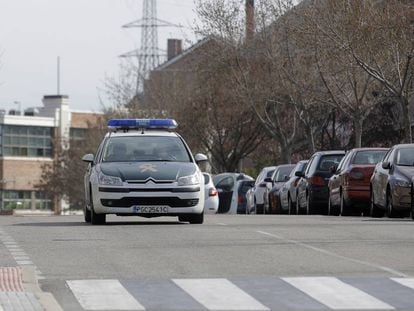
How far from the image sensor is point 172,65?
104 metres

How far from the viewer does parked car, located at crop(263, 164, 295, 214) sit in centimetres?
4228

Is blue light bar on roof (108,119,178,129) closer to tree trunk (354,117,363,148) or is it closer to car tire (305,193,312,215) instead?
car tire (305,193,312,215)

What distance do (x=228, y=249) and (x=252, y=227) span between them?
533 cm

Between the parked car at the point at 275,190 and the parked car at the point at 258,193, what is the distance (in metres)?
0.37

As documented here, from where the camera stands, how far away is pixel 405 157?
29422 mm

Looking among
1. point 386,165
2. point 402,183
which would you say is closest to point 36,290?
point 402,183

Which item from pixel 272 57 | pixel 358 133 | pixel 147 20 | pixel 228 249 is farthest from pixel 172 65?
pixel 228 249

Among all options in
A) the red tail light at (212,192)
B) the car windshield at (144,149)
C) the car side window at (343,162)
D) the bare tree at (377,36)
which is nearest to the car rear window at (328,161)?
the car side window at (343,162)

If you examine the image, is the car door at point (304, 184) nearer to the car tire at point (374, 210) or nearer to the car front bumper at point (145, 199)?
the car tire at point (374, 210)

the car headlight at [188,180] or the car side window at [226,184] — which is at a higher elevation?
the car headlight at [188,180]

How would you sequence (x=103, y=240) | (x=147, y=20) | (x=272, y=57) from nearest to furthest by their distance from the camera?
(x=103, y=240) → (x=272, y=57) → (x=147, y=20)

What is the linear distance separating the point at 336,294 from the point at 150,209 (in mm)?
11442

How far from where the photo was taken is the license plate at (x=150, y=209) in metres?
24.2

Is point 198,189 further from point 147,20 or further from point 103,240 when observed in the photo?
point 147,20
